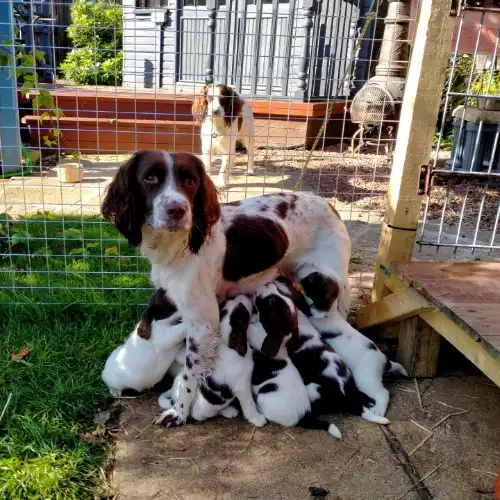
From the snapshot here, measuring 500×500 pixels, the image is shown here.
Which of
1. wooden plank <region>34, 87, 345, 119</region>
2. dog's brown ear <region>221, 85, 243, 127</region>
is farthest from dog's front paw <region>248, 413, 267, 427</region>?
wooden plank <region>34, 87, 345, 119</region>

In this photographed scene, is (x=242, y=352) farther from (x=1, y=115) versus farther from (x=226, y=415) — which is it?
(x=1, y=115)

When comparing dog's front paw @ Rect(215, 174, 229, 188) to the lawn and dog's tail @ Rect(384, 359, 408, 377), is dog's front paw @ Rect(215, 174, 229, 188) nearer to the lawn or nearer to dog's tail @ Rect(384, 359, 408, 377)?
the lawn

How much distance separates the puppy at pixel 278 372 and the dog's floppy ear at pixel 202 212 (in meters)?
0.44

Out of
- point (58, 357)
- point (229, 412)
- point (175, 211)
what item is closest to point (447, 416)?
point (229, 412)

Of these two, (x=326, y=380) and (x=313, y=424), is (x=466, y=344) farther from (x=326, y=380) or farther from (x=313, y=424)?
(x=313, y=424)

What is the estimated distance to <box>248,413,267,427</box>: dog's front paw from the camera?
2.51 metres

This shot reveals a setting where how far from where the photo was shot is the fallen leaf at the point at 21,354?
2879 mm

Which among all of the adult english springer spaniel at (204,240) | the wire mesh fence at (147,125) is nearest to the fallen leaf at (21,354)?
the wire mesh fence at (147,125)

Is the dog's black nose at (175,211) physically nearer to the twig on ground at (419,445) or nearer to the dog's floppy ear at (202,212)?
the dog's floppy ear at (202,212)

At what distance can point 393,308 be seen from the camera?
2.94 meters

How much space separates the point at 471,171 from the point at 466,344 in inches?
45.6

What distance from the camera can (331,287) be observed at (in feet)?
9.62

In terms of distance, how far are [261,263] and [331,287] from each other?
40 cm

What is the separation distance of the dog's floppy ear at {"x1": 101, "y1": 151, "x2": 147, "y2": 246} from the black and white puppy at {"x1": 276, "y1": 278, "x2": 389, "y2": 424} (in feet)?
2.61
